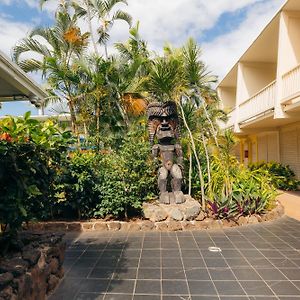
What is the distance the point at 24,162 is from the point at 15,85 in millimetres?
1134

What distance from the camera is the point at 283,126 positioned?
487 inches

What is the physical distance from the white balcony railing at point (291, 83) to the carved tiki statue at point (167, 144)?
400cm

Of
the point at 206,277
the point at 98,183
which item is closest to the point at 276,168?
the point at 98,183

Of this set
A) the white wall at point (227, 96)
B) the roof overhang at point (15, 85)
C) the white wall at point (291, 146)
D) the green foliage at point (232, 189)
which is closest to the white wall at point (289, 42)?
the white wall at point (291, 146)

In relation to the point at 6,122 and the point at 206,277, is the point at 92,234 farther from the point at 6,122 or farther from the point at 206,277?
the point at 6,122

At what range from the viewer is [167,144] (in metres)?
6.77

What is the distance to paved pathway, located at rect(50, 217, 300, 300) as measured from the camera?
3.17m

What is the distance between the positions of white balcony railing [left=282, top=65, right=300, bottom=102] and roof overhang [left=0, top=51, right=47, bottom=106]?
23.6ft

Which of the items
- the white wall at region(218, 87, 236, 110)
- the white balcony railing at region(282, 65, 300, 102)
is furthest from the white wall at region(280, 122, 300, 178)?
the white wall at region(218, 87, 236, 110)

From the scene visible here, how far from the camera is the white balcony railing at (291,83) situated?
8.02 metres

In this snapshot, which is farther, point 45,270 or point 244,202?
point 244,202

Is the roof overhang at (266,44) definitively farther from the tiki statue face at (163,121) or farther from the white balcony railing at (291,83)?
the tiki statue face at (163,121)

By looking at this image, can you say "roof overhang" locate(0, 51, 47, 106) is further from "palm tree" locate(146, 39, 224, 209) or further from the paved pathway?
"palm tree" locate(146, 39, 224, 209)

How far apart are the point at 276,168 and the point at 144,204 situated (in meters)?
7.77
